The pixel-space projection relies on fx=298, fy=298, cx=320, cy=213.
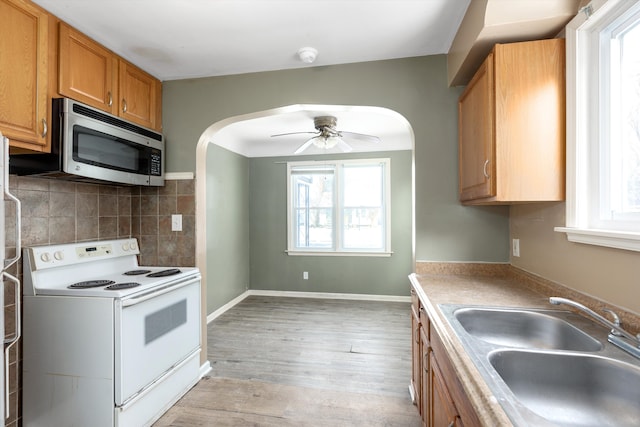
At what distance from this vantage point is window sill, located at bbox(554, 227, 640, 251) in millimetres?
1030

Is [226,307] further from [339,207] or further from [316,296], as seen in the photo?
[339,207]

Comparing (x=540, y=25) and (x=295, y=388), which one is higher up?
(x=540, y=25)

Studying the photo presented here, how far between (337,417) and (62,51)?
278 centimetres

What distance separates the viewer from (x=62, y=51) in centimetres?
171

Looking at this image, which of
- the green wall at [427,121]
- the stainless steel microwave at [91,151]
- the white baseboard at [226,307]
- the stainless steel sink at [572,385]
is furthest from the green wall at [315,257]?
the stainless steel sink at [572,385]

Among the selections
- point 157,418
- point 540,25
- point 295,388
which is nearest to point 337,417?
point 295,388

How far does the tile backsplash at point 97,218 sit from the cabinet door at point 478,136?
2035 millimetres

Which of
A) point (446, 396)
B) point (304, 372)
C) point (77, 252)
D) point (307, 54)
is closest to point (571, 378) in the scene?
point (446, 396)

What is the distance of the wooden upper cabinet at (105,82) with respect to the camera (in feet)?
5.74

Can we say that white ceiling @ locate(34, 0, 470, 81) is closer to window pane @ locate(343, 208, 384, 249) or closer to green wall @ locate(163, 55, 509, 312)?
green wall @ locate(163, 55, 509, 312)

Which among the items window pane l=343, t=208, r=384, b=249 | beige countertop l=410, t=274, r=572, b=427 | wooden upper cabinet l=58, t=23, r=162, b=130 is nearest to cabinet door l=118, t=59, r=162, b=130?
wooden upper cabinet l=58, t=23, r=162, b=130

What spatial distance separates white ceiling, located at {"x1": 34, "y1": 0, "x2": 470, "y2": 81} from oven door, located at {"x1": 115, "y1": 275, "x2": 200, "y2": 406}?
1622 mm

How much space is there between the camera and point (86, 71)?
1856 mm

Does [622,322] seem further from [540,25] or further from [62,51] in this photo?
[62,51]
